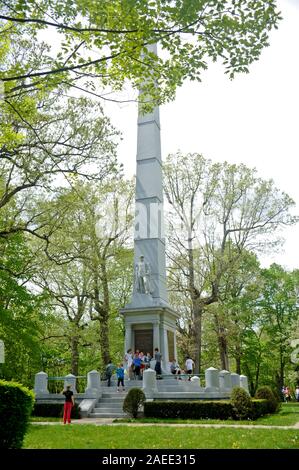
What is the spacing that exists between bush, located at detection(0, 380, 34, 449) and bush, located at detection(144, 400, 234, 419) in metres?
8.44

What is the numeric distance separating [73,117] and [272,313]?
31409 mm

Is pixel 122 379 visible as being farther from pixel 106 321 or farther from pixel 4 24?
pixel 4 24

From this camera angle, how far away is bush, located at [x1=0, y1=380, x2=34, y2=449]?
8078 mm

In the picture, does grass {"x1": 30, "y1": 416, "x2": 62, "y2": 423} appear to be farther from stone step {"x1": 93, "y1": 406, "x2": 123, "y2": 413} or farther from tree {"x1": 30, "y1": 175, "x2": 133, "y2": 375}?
tree {"x1": 30, "y1": 175, "x2": 133, "y2": 375}

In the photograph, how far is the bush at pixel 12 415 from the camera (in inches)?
318

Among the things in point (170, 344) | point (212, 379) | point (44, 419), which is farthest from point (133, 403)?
point (170, 344)

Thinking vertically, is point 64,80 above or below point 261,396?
above

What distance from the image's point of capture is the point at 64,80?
30.1 feet

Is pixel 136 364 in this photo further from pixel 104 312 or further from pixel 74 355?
Answer: pixel 74 355

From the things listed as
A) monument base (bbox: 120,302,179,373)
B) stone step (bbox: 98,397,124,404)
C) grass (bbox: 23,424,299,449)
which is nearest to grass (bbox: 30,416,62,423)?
stone step (bbox: 98,397,124,404)

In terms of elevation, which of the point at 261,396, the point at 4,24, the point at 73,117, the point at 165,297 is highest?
the point at 73,117

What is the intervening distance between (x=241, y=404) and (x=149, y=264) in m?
9.99

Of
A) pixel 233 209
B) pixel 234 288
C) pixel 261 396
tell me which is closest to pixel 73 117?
pixel 261 396

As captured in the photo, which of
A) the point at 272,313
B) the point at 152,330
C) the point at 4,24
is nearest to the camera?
the point at 4,24
